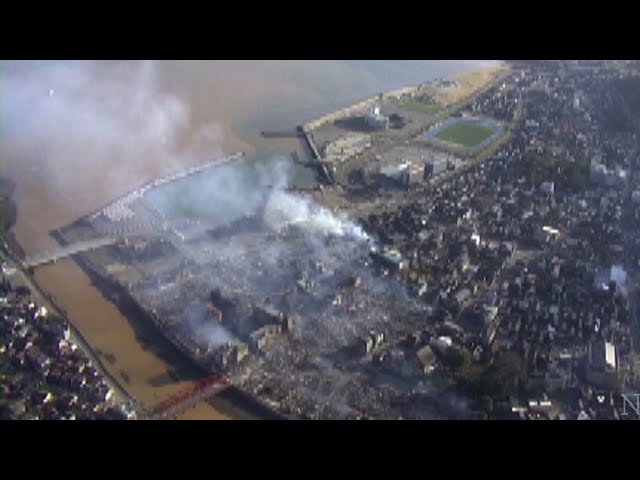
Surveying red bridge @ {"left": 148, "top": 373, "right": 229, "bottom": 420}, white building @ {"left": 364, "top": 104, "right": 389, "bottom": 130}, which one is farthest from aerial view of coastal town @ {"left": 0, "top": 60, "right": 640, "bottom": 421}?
white building @ {"left": 364, "top": 104, "right": 389, "bottom": 130}

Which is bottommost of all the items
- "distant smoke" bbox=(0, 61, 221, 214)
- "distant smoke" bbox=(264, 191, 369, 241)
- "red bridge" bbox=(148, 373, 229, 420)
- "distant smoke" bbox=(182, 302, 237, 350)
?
"red bridge" bbox=(148, 373, 229, 420)

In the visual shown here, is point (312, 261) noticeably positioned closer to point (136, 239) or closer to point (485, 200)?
point (136, 239)

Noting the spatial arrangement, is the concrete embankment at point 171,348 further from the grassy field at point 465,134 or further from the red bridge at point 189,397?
the grassy field at point 465,134

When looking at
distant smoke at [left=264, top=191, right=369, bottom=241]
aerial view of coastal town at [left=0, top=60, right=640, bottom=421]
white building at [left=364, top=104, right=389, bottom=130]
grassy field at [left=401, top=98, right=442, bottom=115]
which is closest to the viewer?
aerial view of coastal town at [left=0, top=60, right=640, bottom=421]

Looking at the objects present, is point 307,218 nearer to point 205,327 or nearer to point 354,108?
point 205,327

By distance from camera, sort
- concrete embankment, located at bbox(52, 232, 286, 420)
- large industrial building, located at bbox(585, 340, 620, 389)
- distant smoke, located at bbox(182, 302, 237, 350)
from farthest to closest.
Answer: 1. distant smoke, located at bbox(182, 302, 237, 350)
2. large industrial building, located at bbox(585, 340, 620, 389)
3. concrete embankment, located at bbox(52, 232, 286, 420)

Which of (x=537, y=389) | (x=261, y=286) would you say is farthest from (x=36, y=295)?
(x=537, y=389)

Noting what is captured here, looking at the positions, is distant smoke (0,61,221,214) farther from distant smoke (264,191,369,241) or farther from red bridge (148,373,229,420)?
red bridge (148,373,229,420)

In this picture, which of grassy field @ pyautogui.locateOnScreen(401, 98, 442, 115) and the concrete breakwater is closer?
the concrete breakwater
